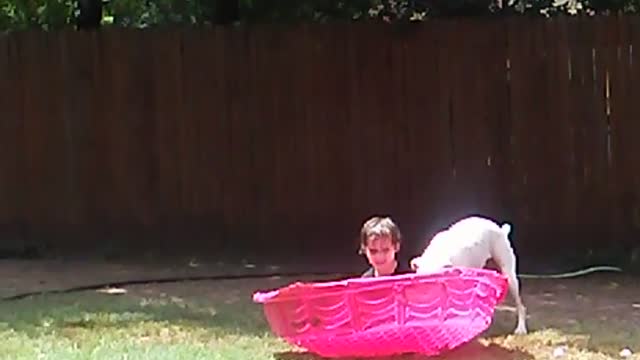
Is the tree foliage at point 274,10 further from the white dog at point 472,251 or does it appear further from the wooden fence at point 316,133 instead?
the white dog at point 472,251

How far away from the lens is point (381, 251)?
19.9ft

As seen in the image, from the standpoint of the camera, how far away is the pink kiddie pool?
18.6ft

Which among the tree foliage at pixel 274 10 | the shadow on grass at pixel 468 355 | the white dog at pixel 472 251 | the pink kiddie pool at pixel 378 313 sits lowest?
the shadow on grass at pixel 468 355

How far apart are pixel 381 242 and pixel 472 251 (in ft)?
1.69

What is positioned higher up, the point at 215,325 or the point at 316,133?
the point at 316,133

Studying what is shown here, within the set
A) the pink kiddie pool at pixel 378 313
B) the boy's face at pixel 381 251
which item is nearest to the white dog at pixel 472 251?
the boy's face at pixel 381 251

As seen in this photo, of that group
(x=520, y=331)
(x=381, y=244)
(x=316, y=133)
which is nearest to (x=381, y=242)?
(x=381, y=244)

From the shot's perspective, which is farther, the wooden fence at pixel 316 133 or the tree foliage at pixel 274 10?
the tree foliage at pixel 274 10

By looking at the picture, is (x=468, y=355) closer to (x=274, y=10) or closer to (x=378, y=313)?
(x=378, y=313)

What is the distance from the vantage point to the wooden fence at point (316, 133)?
10219 mm

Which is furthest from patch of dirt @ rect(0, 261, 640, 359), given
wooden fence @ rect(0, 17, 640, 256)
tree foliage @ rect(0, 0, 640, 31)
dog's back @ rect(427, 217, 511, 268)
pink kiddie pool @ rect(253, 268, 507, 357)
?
tree foliage @ rect(0, 0, 640, 31)

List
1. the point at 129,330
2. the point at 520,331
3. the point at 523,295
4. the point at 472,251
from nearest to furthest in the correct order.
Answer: the point at 472,251
the point at 520,331
the point at 129,330
the point at 523,295

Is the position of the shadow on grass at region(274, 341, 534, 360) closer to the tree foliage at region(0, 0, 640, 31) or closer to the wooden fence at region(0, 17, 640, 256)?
the wooden fence at region(0, 17, 640, 256)

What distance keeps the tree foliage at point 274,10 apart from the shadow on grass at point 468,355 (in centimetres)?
494
